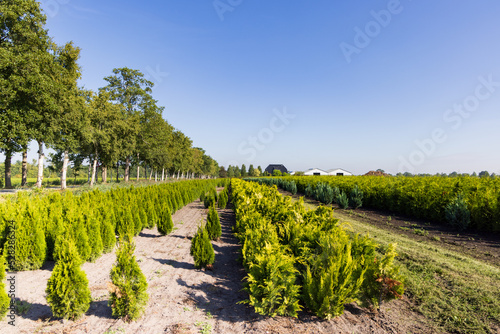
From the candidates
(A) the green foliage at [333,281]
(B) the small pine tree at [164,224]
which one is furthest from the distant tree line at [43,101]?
(A) the green foliage at [333,281]

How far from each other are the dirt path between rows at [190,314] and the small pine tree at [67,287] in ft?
0.75

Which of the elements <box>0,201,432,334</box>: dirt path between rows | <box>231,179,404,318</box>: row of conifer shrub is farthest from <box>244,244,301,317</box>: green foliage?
<box>0,201,432,334</box>: dirt path between rows

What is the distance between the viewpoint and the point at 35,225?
18.0 ft

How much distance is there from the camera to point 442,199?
10.6 meters

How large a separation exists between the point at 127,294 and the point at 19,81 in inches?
843

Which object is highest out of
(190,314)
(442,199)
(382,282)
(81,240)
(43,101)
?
(43,101)

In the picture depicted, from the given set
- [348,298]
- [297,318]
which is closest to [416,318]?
[348,298]

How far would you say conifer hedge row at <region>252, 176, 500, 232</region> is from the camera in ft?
27.9

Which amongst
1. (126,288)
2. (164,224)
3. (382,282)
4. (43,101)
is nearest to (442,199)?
(382,282)

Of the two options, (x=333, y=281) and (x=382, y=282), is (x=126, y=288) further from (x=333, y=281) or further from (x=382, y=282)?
(x=382, y=282)

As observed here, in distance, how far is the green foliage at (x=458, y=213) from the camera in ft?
29.3

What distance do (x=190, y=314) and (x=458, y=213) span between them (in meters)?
11.2

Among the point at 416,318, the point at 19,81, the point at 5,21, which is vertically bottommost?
the point at 416,318

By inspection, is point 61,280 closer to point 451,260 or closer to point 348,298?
point 348,298
